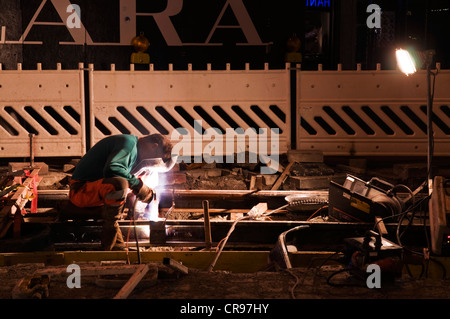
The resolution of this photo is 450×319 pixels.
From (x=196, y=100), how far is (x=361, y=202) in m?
4.81

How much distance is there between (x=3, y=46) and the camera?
12438 millimetres

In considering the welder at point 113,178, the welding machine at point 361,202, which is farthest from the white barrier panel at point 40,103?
the welding machine at point 361,202

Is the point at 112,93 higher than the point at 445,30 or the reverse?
the reverse

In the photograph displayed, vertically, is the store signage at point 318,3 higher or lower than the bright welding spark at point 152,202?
higher

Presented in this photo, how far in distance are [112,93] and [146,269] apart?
6415 mm

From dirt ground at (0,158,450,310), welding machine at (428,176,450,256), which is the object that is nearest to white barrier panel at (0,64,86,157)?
dirt ground at (0,158,450,310)

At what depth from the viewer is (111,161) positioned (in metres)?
6.09

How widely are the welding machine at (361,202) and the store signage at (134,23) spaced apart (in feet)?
26.7

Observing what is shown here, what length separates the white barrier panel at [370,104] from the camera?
34.4 ft

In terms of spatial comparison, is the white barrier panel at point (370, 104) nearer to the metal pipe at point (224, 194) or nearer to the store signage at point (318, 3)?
the metal pipe at point (224, 194)

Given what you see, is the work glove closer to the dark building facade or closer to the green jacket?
the green jacket

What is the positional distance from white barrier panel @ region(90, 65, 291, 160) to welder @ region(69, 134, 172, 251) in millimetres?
3870

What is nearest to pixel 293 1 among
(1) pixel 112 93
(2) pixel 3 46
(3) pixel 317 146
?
(3) pixel 317 146
